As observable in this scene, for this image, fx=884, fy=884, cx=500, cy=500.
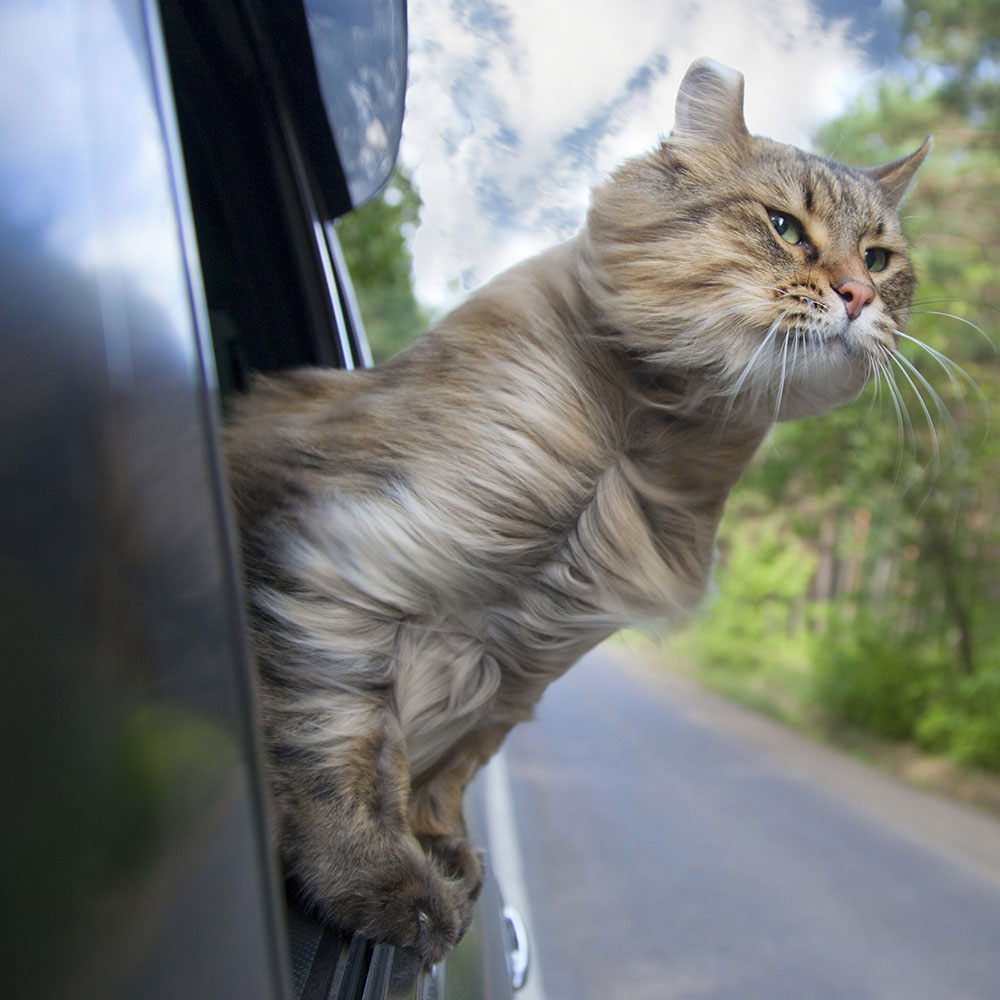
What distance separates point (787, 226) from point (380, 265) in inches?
92.7

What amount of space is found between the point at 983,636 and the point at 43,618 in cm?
805

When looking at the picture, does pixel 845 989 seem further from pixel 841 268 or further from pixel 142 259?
pixel 142 259

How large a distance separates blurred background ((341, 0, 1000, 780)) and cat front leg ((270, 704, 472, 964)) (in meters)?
0.61

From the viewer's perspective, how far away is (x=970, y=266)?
5.89 metres

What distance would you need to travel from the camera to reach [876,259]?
4.86 ft

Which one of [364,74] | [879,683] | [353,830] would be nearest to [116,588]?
[353,830]

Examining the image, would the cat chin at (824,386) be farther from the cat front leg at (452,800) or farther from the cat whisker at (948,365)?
the cat front leg at (452,800)

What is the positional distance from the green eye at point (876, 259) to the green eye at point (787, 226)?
0.54 ft

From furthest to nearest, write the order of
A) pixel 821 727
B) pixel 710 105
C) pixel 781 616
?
pixel 781 616 → pixel 821 727 → pixel 710 105

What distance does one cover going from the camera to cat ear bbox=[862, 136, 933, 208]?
58.7 inches

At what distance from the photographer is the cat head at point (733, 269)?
1261 millimetres

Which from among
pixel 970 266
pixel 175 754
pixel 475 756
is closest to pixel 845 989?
pixel 475 756

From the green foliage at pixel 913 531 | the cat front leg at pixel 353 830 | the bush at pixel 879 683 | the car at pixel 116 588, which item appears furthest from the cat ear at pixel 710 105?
the bush at pixel 879 683

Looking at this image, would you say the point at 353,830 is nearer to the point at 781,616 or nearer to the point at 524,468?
the point at 524,468
